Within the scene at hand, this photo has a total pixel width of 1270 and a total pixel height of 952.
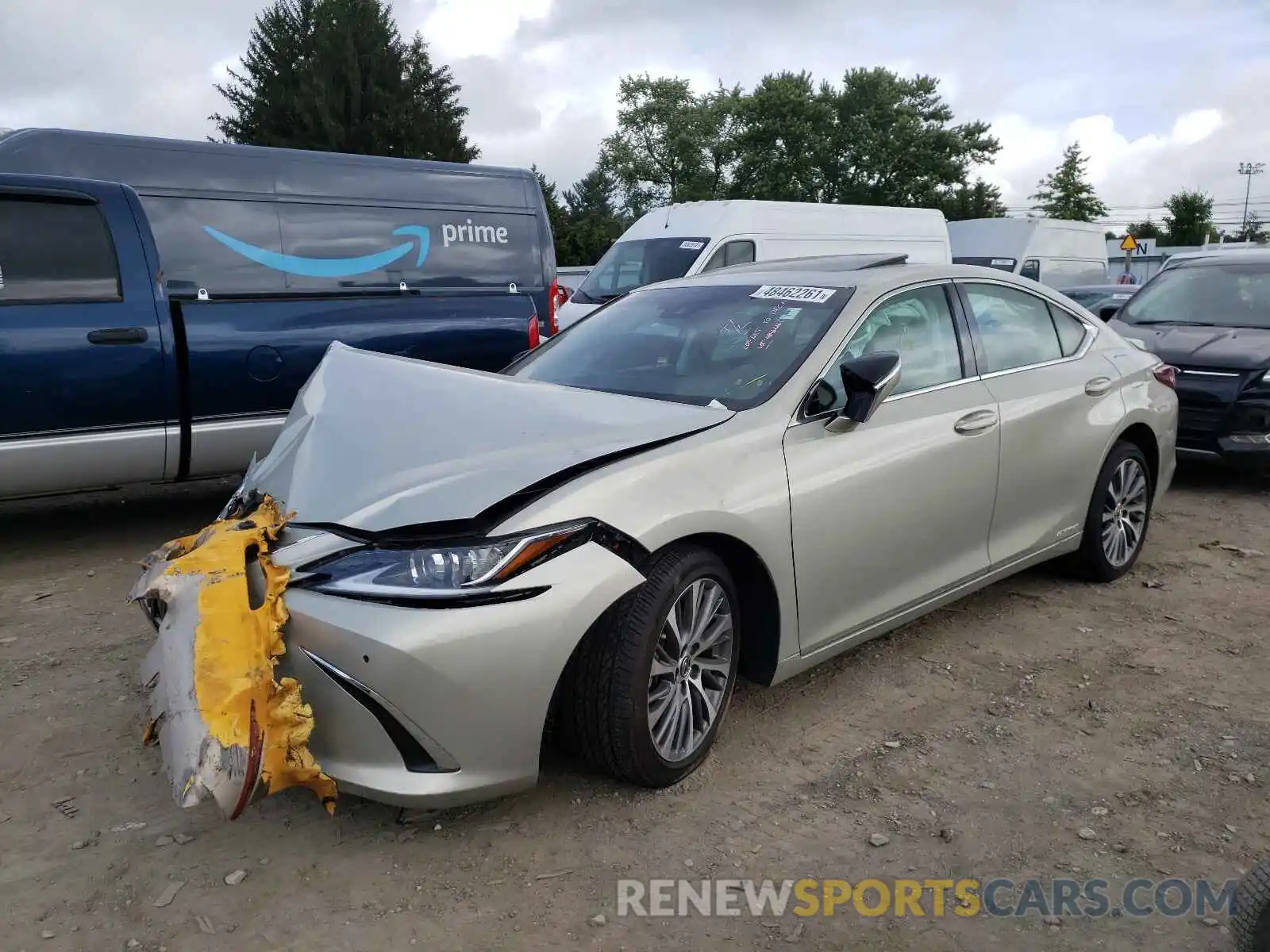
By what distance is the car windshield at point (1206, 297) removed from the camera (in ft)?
25.0

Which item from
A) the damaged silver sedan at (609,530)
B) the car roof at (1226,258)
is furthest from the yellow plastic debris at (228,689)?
the car roof at (1226,258)

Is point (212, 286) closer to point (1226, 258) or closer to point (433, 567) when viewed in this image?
point (433, 567)

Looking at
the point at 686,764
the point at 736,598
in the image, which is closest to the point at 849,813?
the point at 686,764

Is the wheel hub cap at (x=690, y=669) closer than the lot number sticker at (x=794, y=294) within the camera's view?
Yes

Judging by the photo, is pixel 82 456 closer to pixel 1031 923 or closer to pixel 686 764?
pixel 686 764

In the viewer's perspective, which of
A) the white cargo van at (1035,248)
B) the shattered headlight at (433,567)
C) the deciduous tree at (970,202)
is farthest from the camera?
the deciduous tree at (970,202)

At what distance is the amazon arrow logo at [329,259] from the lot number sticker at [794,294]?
3.50 metres

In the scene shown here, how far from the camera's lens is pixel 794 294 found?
151 inches

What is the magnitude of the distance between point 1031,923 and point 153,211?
5751 mm

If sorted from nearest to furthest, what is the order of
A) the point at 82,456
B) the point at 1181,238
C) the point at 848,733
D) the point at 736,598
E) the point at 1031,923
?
the point at 1031,923
the point at 736,598
the point at 848,733
the point at 82,456
the point at 1181,238

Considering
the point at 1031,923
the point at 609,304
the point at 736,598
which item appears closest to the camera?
the point at 1031,923

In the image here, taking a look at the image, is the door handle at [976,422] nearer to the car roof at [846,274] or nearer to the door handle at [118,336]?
the car roof at [846,274]

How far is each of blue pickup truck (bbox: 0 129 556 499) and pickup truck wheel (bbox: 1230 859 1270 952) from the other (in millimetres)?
5026

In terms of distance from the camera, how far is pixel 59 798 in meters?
3.02
